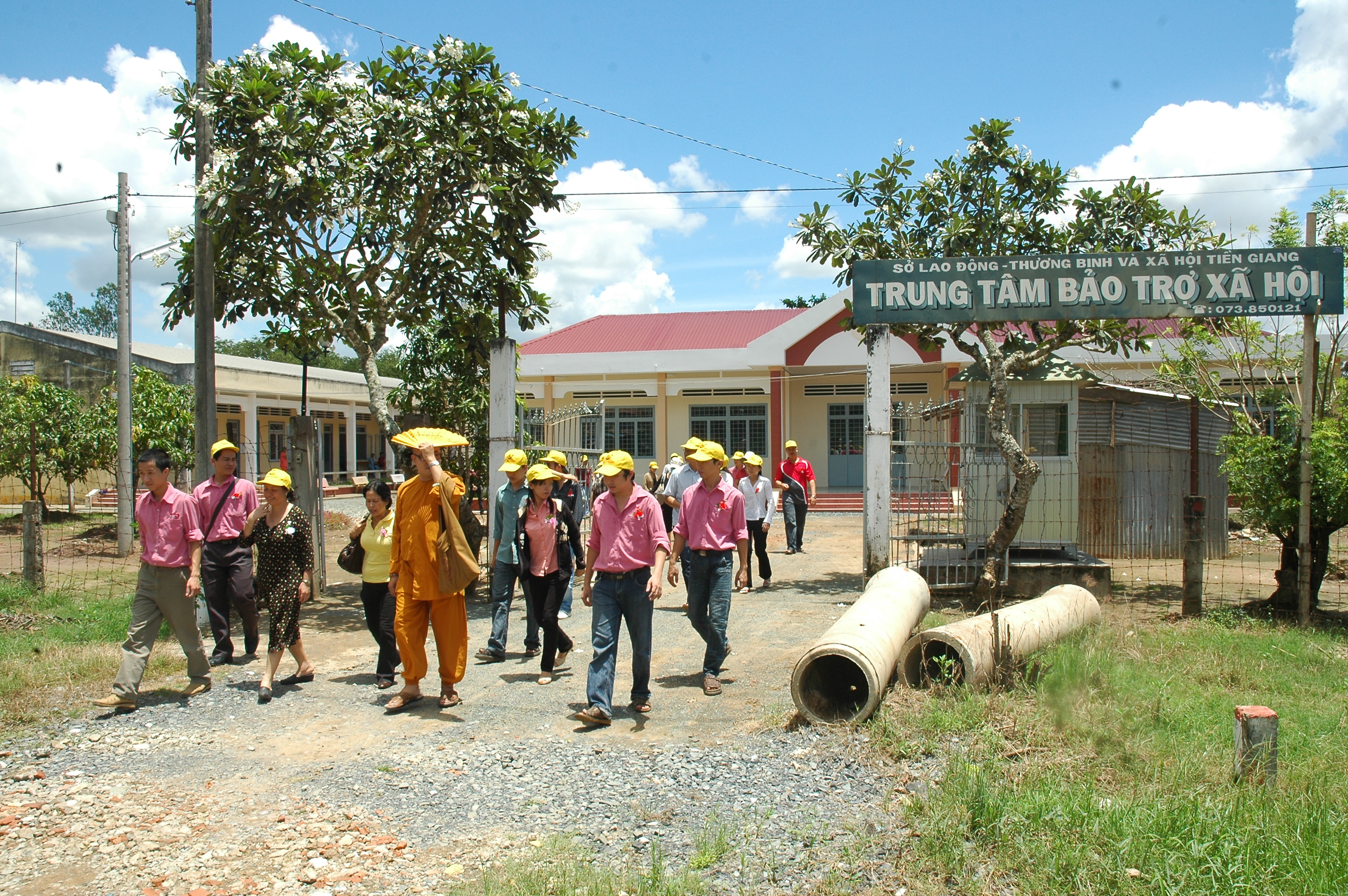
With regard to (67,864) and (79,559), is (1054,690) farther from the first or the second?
(79,559)

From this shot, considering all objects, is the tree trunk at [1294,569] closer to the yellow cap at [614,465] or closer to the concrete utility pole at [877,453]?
the concrete utility pole at [877,453]

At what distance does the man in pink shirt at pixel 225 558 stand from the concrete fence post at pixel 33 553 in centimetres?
366

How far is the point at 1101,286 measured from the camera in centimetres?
867

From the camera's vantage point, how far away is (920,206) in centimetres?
1030

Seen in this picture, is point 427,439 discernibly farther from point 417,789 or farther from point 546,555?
point 417,789

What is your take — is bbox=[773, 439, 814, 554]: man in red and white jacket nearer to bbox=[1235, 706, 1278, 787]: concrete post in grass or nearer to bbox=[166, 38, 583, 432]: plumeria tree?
bbox=[166, 38, 583, 432]: plumeria tree

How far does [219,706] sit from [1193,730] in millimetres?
5951

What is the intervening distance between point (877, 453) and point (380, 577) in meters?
5.19

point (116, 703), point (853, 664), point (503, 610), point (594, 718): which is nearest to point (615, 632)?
point (594, 718)

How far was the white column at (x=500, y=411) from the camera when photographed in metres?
9.57

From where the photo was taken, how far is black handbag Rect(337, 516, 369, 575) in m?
6.64

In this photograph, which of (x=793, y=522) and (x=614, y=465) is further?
(x=793, y=522)

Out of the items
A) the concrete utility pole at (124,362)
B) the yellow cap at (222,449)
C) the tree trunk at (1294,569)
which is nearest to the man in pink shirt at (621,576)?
the yellow cap at (222,449)

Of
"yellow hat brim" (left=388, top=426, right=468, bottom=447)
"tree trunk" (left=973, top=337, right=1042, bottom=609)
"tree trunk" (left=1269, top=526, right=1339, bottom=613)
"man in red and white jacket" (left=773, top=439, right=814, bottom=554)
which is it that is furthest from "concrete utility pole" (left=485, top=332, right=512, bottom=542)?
"tree trunk" (left=1269, top=526, right=1339, bottom=613)
